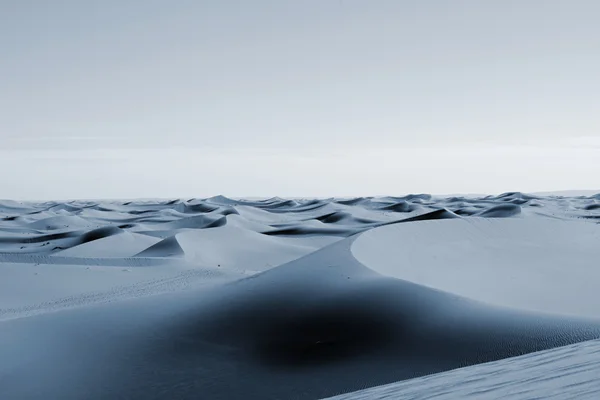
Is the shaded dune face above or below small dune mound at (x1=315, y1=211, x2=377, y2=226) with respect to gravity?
above

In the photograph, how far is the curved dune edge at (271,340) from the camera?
3.03 metres

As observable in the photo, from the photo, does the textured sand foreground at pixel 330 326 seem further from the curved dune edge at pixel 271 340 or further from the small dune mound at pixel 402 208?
the small dune mound at pixel 402 208

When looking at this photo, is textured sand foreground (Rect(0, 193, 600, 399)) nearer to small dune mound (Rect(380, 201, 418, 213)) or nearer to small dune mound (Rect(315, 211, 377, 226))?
small dune mound (Rect(315, 211, 377, 226))

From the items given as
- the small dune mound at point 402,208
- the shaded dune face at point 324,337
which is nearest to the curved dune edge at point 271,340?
the shaded dune face at point 324,337

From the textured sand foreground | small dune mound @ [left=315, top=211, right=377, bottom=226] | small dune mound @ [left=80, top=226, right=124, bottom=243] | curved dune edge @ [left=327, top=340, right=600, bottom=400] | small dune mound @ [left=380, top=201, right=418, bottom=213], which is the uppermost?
curved dune edge @ [left=327, top=340, right=600, bottom=400]

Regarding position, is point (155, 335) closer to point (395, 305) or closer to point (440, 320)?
point (395, 305)

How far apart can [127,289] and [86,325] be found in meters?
2.50

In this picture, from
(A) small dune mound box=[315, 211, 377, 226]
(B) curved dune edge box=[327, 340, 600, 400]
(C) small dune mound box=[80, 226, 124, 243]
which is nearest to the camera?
(B) curved dune edge box=[327, 340, 600, 400]

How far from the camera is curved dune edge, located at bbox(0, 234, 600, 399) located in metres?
3.03

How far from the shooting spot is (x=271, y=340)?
3594 mm

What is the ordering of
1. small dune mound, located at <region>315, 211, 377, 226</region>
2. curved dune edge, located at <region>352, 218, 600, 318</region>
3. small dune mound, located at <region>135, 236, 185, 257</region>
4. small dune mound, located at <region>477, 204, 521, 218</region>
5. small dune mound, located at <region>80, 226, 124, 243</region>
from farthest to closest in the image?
1. small dune mound, located at <region>315, 211, 377, 226</region>
2. small dune mound, located at <region>477, 204, 521, 218</region>
3. small dune mound, located at <region>80, 226, 124, 243</region>
4. small dune mound, located at <region>135, 236, 185, 257</region>
5. curved dune edge, located at <region>352, 218, 600, 318</region>

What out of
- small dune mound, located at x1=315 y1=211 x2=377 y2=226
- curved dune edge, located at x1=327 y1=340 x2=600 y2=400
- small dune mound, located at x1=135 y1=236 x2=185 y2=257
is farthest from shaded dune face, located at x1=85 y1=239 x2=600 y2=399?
small dune mound, located at x1=315 y1=211 x2=377 y2=226

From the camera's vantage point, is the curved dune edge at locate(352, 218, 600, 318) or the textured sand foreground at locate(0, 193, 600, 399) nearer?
the textured sand foreground at locate(0, 193, 600, 399)

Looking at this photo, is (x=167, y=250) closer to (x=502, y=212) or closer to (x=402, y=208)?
(x=502, y=212)
